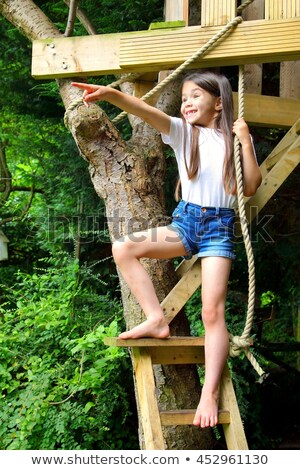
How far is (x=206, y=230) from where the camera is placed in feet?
10.6

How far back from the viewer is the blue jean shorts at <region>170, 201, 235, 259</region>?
3.22 metres

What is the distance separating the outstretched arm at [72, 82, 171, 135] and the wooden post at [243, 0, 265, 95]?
1.26 metres

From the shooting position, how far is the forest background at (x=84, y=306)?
4.61 m

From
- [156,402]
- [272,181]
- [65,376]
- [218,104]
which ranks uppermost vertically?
[218,104]

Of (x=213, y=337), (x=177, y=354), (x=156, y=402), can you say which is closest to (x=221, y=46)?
(x=213, y=337)

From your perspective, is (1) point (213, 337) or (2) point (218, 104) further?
(2) point (218, 104)

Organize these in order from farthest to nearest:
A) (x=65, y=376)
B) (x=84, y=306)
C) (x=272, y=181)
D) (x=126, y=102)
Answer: (x=84, y=306)
(x=65, y=376)
(x=272, y=181)
(x=126, y=102)

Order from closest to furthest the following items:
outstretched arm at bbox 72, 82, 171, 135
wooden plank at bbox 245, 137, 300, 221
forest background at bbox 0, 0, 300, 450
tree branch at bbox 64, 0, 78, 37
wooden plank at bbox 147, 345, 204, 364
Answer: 1. outstretched arm at bbox 72, 82, 171, 135
2. wooden plank at bbox 147, 345, 204, 364
3. wooden plank at bbox 245, 137, 300, 221
4. tree branch at bbox 64, 0, 78, 37
5. forest background at bbox 0, 0, 300, 450

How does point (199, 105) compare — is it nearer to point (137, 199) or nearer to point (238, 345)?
point (137, 199)

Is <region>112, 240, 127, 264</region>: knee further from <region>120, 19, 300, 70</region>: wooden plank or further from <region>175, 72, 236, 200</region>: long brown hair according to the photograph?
<region>120, 19, 300, 70</region>: wooden plank

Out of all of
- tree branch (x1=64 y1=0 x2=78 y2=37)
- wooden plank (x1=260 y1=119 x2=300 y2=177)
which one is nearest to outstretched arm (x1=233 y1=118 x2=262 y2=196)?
wooden plank (x1=260 y1=119 x2=300 y2=177)

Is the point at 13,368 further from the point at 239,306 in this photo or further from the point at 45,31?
the point at 45,31

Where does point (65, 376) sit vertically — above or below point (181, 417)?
below

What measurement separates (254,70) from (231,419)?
2178 millimetres
